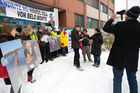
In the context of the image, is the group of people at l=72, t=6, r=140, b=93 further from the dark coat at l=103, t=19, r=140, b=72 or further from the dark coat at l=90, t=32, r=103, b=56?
the dark coat at l=90, t=32, r=103, b=56

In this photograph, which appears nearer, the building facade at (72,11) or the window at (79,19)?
the building facade at (72,11)

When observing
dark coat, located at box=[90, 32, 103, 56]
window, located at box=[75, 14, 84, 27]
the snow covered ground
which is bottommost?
the snow covered ground

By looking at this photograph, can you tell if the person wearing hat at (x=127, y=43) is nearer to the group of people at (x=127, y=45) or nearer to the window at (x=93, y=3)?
the group of people at (x=127, y=45)

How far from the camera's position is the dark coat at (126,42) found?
186cm

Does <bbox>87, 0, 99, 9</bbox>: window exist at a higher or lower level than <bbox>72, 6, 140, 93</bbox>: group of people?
higher

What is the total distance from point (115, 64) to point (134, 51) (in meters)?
0.44

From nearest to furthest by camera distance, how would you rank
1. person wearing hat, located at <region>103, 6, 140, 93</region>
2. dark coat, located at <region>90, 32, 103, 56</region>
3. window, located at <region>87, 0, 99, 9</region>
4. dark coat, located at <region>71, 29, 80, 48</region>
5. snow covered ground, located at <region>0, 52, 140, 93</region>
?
person wearing hat, located at <region>103, 6, 140, 93</region> → snow covered ground, located at <region>0, 52, 140, 93</region> → dark coat, located at <region>71, 29, 80, 48</region> → dark coat, located at <region>90, 32, 103, 56</region> → window, located at <region>87, 0, 99, 9</region>

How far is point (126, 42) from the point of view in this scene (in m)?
1.90

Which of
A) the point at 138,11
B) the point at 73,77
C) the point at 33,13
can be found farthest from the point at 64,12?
the point at 138,11

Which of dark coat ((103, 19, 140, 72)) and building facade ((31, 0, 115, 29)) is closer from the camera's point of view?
dark coat ((103, 19, 140, 72))

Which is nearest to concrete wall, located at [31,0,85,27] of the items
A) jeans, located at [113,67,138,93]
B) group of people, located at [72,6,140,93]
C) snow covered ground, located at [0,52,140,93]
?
snow covered ground, located at [0,52,140,93]

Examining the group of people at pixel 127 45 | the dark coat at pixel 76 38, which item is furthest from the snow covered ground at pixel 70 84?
the dark coat at pixel 76 38

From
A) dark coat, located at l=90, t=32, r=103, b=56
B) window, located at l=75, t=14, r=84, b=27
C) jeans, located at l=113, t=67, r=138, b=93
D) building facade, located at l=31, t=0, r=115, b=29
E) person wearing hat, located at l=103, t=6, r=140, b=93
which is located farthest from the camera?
window, located at l=75, t=14, r=84, b=27

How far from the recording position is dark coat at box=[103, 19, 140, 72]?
1856mm
